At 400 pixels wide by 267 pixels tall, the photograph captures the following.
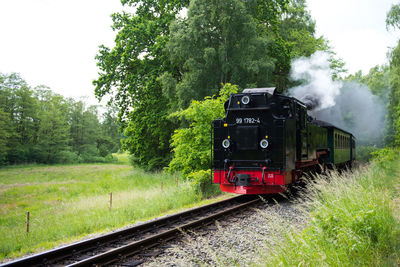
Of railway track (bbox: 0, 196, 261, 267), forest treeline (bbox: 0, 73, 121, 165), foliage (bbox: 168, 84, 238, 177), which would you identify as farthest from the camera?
forest treeline (bbox: 0, 73, 121, 165)

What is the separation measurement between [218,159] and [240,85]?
10316 millimetres

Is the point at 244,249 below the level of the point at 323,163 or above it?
below

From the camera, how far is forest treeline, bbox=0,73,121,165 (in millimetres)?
36125

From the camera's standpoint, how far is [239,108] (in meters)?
10.2

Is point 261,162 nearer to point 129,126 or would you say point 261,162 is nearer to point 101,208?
point 101,208

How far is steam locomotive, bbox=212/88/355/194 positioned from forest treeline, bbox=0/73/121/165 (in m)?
26.4

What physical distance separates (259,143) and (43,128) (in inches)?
1599

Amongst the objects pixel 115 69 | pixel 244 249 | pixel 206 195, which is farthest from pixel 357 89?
pixel 244 249

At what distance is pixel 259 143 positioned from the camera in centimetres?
977

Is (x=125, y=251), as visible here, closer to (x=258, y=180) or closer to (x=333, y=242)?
(x=333, y=242)

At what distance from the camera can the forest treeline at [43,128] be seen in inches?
1422

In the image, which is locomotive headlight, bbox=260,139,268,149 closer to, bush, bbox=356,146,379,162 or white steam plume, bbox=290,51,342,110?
white steam plume, bbox=290,51,342,110

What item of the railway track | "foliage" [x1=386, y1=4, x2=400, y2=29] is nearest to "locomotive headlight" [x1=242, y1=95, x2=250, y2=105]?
the railway track

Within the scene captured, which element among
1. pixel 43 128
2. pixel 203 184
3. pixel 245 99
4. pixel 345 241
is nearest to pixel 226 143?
pixel 245 99
